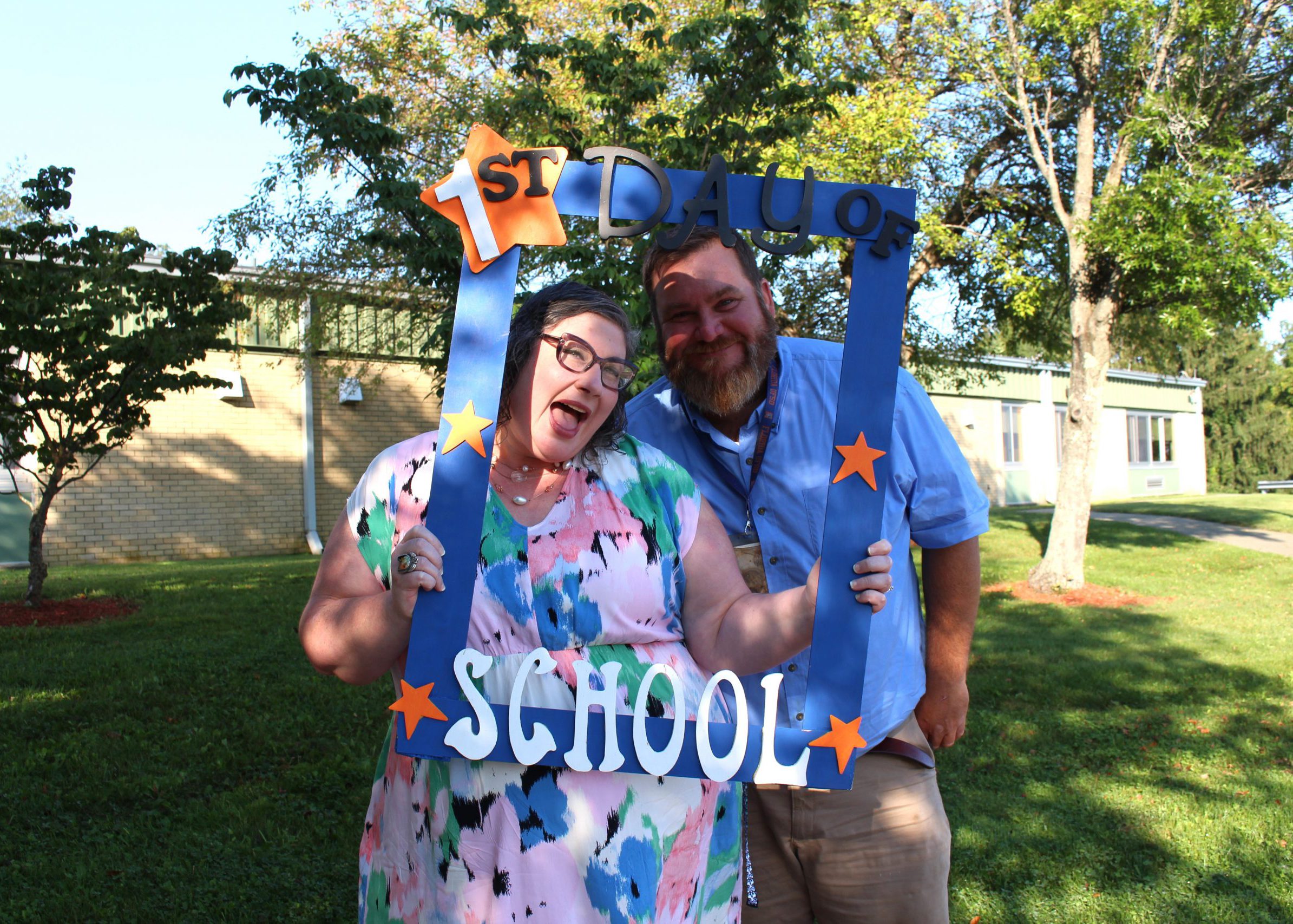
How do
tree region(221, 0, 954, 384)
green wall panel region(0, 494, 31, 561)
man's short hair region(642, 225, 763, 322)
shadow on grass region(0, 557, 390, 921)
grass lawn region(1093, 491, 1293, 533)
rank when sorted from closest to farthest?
1. man's short hair region(642, 225, 763, 322)
2. shadow on grass region(0, 557, 390, 921)
3. tree region(221, 0, 954, 384)
4. green wall panel region(0, 494, 31, 561)
5. grass lawn region(1093, 491, 1293, 533)

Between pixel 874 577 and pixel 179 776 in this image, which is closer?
pixel 874 577

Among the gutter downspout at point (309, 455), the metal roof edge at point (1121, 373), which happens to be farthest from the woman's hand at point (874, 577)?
the metal roof edge at point (1121, 373)

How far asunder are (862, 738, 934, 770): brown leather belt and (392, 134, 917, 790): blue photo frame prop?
1.04 ft

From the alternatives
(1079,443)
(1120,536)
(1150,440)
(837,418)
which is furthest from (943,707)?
(1150,440)

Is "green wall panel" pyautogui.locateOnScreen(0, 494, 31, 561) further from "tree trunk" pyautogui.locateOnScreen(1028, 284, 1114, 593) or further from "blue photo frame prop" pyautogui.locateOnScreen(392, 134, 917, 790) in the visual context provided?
"blue photo frame prop" pyautogui.locateOnScreen(392, 134, 917, 790)

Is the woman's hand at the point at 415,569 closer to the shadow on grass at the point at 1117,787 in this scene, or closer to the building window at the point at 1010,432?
the shadow on grass at the point at 1117,787

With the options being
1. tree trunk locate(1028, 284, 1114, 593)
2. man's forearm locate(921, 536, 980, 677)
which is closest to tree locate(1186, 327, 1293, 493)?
tree trunk locate(1028, 284, 1114, 593)

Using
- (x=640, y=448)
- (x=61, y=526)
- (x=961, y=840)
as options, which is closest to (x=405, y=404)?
(x=61, y=526)

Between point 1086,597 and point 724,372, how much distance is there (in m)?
10.6

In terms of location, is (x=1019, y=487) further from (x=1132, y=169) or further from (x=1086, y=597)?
(x=1086, y=597)

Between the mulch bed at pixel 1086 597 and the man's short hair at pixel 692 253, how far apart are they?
32.7 ft

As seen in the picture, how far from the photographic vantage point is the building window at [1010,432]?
31281mm

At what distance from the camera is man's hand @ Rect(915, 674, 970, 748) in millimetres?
2344

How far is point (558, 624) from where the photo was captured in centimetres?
184
